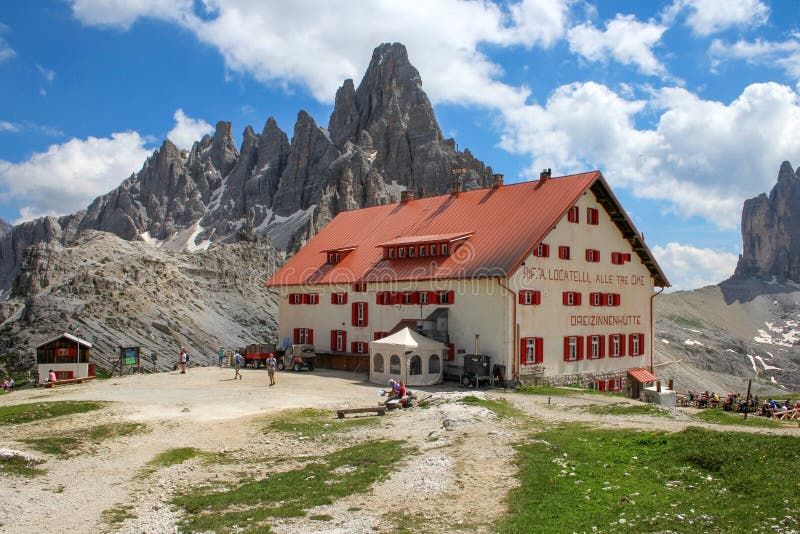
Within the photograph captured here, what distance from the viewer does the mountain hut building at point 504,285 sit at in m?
37.0

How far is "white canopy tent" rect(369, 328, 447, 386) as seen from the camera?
1417 inches

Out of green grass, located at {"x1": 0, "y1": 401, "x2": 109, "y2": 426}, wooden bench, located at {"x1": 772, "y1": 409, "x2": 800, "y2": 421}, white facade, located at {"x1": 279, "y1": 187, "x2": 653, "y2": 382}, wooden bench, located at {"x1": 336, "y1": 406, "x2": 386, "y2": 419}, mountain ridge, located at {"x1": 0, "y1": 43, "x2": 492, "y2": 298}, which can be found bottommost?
wooden bench, located at {"x1": 772, "y1": 409, "x2": 800, "y2": 421}

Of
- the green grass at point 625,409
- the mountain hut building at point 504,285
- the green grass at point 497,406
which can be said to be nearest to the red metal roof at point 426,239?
the mountain hut building at point 504,285

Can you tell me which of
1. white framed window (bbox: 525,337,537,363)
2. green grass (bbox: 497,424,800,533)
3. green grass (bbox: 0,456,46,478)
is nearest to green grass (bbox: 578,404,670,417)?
green grass (bbox: 497,424,800,533)

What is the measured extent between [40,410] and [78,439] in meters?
5.94

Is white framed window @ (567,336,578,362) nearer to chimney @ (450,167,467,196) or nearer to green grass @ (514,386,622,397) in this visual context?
green grass @ (514,386,622,397)

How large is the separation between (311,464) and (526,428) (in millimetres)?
7504

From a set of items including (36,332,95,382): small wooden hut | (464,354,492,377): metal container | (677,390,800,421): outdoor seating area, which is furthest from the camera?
(36,332,95,382): small wooden hut

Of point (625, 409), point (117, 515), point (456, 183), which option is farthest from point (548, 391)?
point (117, 515)

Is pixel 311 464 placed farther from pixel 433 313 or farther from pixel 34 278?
pixel 34 278

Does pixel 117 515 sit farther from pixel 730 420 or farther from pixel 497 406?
pixel 730 420

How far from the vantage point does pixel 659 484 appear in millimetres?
14586

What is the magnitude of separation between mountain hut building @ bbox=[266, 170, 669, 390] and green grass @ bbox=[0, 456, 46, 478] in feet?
67.3

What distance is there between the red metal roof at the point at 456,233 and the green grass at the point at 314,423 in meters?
13.3
